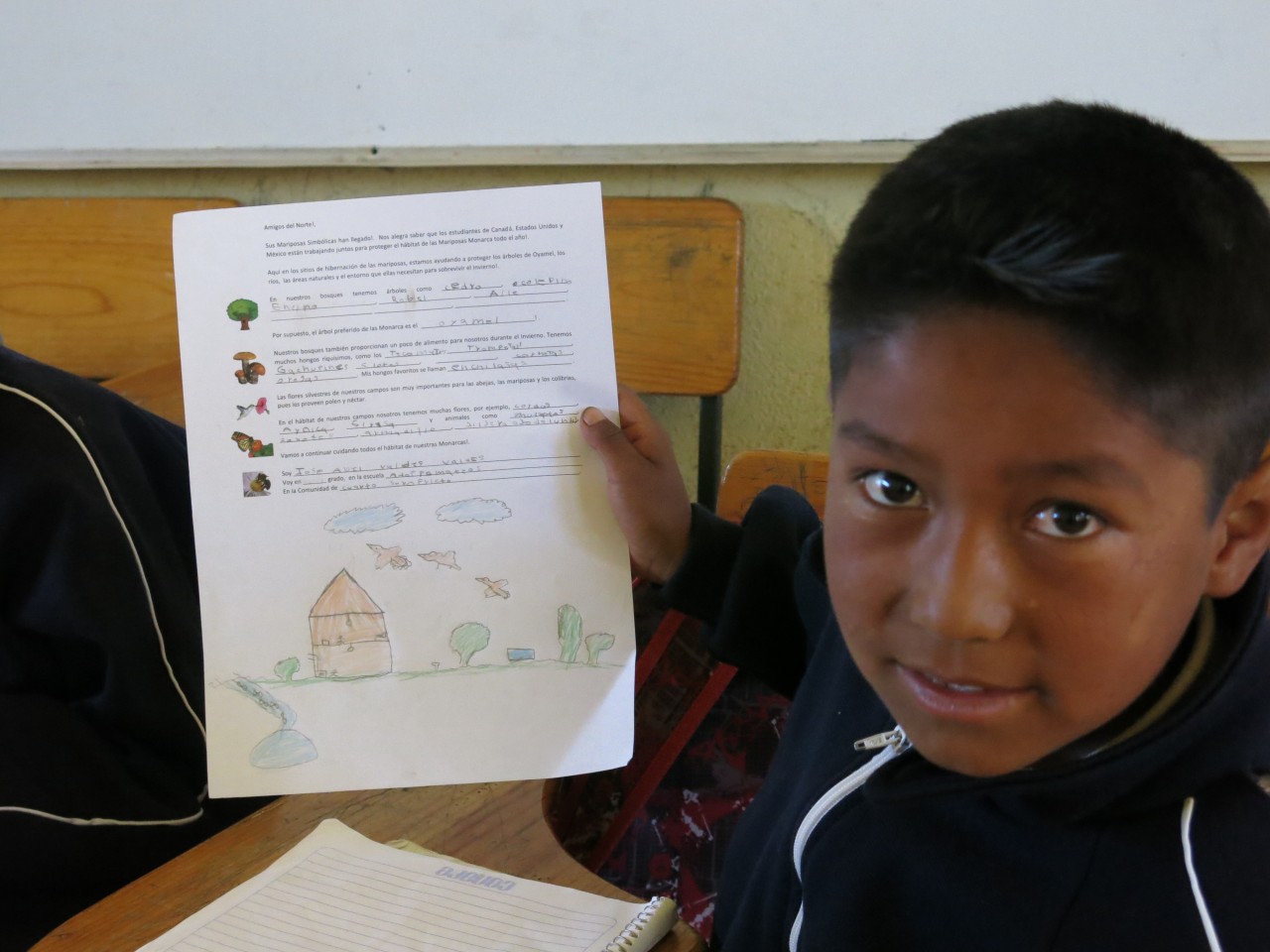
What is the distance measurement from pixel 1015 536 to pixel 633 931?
290 mm

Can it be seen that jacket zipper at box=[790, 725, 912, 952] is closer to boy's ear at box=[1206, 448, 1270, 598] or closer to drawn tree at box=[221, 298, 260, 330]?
boy's ear at box=[1206, 448, 1270, 598]

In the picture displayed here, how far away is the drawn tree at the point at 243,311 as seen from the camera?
694 mm

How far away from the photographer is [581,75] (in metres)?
1.31

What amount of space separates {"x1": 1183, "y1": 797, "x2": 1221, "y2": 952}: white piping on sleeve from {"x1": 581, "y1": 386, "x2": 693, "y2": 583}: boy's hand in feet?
1.28

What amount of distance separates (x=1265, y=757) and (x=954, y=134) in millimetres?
305

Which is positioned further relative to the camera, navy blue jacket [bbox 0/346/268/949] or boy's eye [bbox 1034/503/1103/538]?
navy blue jacket [bbox 0/346/268/949]

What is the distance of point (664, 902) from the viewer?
0.55 m

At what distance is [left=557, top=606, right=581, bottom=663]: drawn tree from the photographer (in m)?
0.71

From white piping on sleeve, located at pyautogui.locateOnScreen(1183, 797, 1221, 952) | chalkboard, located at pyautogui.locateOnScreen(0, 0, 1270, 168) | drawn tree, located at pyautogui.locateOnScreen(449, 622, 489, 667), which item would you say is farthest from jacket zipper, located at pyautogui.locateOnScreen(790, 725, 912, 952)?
chalkboard, located at pyautogui.locateOnScreen(0, 0, 1270, 168)

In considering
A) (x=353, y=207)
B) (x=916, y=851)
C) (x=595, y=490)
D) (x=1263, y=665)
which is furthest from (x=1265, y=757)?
(x=353, y=207)

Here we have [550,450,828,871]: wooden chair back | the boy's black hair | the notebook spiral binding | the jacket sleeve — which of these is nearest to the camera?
the boy's black hair

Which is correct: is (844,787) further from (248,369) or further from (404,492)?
(248,369)

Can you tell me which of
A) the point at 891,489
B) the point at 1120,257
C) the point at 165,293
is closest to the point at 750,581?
the point at 891,489

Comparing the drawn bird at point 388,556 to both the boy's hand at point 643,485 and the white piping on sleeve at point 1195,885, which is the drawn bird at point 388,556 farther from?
the white piping on sleeve at point 1195,885
